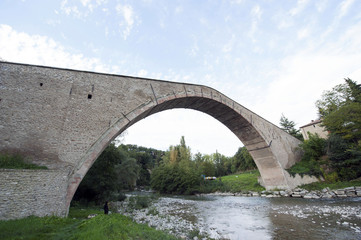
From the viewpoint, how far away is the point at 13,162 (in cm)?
657

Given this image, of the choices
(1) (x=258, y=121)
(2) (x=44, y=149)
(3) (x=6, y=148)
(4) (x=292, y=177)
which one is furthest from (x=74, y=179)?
(4) (x=292, y=177)

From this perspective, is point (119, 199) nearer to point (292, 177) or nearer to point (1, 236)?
point (1, 236)

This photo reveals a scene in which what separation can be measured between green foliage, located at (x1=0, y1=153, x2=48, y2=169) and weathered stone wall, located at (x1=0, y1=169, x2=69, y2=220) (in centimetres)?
134

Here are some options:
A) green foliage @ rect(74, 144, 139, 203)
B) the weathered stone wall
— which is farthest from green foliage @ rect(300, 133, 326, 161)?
the weathered stone wall

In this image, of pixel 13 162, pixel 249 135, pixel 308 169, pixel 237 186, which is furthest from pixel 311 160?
pixel 13 162

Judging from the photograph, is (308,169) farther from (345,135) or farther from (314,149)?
(345,135)

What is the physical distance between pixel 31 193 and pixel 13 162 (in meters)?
2.09

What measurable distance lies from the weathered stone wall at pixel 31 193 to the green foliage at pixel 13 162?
1.34 meters

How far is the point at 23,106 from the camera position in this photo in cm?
782

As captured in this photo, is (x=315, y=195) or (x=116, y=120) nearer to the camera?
(x=116, y=120)

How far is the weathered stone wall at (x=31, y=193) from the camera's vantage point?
5.10 meters

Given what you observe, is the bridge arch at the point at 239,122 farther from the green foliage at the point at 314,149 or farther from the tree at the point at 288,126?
the tree at the point at 288,126

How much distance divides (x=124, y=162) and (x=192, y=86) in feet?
41.3

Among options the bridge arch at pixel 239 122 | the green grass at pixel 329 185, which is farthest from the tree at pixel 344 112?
the bridge arch at pixel 239 122
